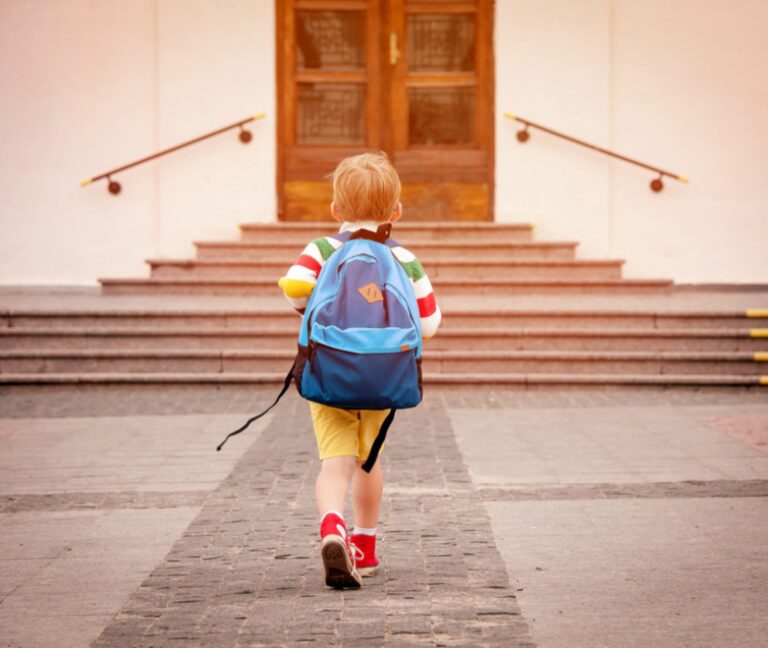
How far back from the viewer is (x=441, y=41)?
45.1ft

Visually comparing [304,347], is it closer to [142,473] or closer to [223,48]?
[142,473]

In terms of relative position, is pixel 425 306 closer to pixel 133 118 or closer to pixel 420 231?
pixel 420 231

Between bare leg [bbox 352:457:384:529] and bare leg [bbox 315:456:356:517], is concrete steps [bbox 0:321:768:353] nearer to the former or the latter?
bare leg [bbox 352:457:384:529]

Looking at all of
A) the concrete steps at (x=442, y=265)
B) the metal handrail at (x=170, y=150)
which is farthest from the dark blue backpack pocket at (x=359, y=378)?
the metal handrail at (x=170, y=150)

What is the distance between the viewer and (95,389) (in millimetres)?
10352

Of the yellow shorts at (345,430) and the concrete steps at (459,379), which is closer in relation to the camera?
the yellow shorts at (345,430)

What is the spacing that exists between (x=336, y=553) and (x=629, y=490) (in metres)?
2.38

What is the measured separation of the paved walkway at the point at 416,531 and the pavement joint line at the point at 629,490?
0.02 m

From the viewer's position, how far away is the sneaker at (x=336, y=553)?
165 inches

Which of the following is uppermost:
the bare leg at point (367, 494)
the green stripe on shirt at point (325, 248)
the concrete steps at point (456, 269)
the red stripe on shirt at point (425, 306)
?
the green stripe on shirt at point (325, 248)

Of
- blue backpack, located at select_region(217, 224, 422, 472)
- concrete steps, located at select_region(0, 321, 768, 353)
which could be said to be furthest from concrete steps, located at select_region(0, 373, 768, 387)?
blue backpack, located at select_region(217, 224, 422, 472)

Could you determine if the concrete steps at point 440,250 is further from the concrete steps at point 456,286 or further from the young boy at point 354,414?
the young boy at point 354,414

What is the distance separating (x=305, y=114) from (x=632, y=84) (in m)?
3.54

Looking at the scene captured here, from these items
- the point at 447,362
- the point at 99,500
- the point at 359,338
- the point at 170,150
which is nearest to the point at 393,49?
the point at 170,150
